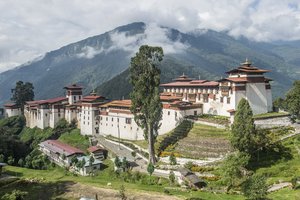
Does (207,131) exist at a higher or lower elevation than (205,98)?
lower

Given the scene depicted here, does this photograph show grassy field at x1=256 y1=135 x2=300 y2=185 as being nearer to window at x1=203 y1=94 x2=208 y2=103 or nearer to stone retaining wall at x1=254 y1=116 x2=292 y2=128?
stone retaining wall at x1=254 y1=116 x2=292 y2=128

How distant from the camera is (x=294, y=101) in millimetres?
54688

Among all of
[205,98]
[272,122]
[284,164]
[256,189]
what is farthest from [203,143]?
[256,189]

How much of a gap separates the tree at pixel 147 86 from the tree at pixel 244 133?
43.4ft

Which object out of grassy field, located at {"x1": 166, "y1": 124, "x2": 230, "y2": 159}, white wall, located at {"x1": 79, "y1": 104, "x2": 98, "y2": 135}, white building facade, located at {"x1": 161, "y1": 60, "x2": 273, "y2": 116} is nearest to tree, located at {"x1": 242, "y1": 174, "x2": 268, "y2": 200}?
grassy field, located at {"x1": 166, "y1": 124, "x2": 230, "y2": 159}

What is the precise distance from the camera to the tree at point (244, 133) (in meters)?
45.0

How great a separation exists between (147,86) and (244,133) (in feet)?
55.6

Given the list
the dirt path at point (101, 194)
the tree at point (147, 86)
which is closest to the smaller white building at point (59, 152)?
the tree at point (147, 86)

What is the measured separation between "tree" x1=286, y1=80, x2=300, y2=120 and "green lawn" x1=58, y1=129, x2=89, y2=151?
4235 cm

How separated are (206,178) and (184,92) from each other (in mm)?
32070

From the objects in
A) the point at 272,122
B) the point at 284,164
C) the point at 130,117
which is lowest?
the point at 284,164

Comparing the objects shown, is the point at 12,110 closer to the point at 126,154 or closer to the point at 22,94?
the point at 22,94

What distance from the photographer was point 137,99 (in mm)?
54906

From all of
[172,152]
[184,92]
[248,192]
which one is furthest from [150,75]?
[248,192]
